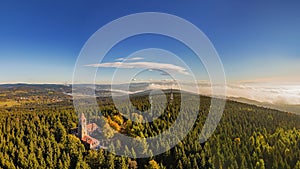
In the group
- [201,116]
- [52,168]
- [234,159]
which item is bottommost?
[52,168]

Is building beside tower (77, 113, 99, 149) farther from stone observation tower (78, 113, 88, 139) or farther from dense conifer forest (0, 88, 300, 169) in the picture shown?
dense conifer forest (0, 88, 300, 169)

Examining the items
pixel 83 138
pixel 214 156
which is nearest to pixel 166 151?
pixel 214 156

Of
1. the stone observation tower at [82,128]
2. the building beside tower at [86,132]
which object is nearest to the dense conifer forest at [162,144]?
the building beside tower at [86,132]

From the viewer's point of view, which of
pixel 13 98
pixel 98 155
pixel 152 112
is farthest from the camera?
pixel 13 98

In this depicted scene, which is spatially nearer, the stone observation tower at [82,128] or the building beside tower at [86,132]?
the building beside tower at [86,132]

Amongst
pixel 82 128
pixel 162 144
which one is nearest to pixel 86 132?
pixel 82 128

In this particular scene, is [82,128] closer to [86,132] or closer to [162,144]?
[86,132]

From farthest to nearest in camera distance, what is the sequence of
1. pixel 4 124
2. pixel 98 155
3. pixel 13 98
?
1. pixel 13 98
2. pixel 4 124
3. pixel 98 155

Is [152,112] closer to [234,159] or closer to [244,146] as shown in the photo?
[234,159]

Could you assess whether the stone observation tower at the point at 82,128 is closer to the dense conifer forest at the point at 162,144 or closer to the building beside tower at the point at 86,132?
the building beside tower at the point at 86,132
